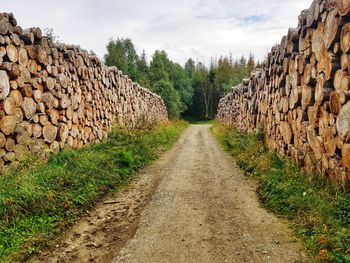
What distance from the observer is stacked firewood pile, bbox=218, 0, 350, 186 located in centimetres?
474

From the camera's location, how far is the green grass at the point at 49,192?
162 inches

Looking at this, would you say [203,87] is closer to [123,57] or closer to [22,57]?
[123,57]

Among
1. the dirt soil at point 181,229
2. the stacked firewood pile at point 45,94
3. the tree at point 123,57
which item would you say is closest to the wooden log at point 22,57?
the stacked firewood pile at point 45,94

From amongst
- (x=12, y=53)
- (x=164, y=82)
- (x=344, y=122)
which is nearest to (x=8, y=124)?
(x=12, y=53)

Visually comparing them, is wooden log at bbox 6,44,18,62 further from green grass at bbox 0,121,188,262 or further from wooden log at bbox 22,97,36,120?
green grass at bbox 0,121,188,262

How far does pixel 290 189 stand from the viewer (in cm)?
554

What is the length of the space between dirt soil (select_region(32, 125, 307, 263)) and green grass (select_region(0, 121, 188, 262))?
22cm

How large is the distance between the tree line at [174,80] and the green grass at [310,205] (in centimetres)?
2719

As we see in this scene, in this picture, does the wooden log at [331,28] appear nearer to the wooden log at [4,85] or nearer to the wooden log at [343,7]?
the wooden log at [343,7]

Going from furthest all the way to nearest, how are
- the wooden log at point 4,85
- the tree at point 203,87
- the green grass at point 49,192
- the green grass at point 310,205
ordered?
the tree at point 203,87
the wooden log at point 4,85
the green grass at point 49,192
the green grass at point 310,205

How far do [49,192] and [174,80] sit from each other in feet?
139

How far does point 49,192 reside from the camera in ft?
16.6

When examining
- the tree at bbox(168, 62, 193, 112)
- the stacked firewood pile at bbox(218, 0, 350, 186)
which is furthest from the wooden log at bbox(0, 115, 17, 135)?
the tree at bbox(168, 62, 193, 112)

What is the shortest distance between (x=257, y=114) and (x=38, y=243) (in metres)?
8.75
